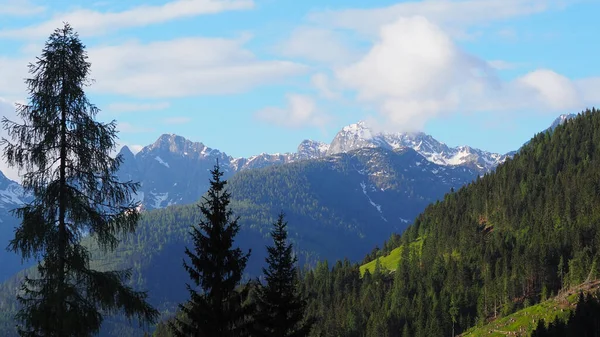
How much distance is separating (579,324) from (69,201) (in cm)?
14617

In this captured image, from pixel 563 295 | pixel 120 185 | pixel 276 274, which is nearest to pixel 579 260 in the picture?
pixel 563 295

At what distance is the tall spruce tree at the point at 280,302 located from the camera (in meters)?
41.3

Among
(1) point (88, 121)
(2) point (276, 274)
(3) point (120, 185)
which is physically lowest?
(2) point (276, 274)

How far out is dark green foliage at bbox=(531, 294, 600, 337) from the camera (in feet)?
479

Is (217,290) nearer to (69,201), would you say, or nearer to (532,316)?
(69,201)

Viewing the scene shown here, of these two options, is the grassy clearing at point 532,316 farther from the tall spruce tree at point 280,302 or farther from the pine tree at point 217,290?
the pine tree at point 217,290

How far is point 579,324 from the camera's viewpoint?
491 ft

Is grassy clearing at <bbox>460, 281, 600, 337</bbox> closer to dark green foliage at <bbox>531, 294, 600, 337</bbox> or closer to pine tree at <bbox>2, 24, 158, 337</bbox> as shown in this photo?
dark green foliage at <bbox>531, 294, 600, 337</bbox>

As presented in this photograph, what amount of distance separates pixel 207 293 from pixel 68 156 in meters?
10.1

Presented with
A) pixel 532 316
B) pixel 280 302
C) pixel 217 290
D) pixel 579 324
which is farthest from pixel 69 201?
pixel 532 316

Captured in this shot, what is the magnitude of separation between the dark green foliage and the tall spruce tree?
388 feet

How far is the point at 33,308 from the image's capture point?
2455 centimetres

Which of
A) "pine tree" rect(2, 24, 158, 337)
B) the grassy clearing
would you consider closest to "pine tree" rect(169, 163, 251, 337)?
"pine tree" rect(2, 24, 158, 337)

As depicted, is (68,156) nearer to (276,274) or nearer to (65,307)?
(65,307)
